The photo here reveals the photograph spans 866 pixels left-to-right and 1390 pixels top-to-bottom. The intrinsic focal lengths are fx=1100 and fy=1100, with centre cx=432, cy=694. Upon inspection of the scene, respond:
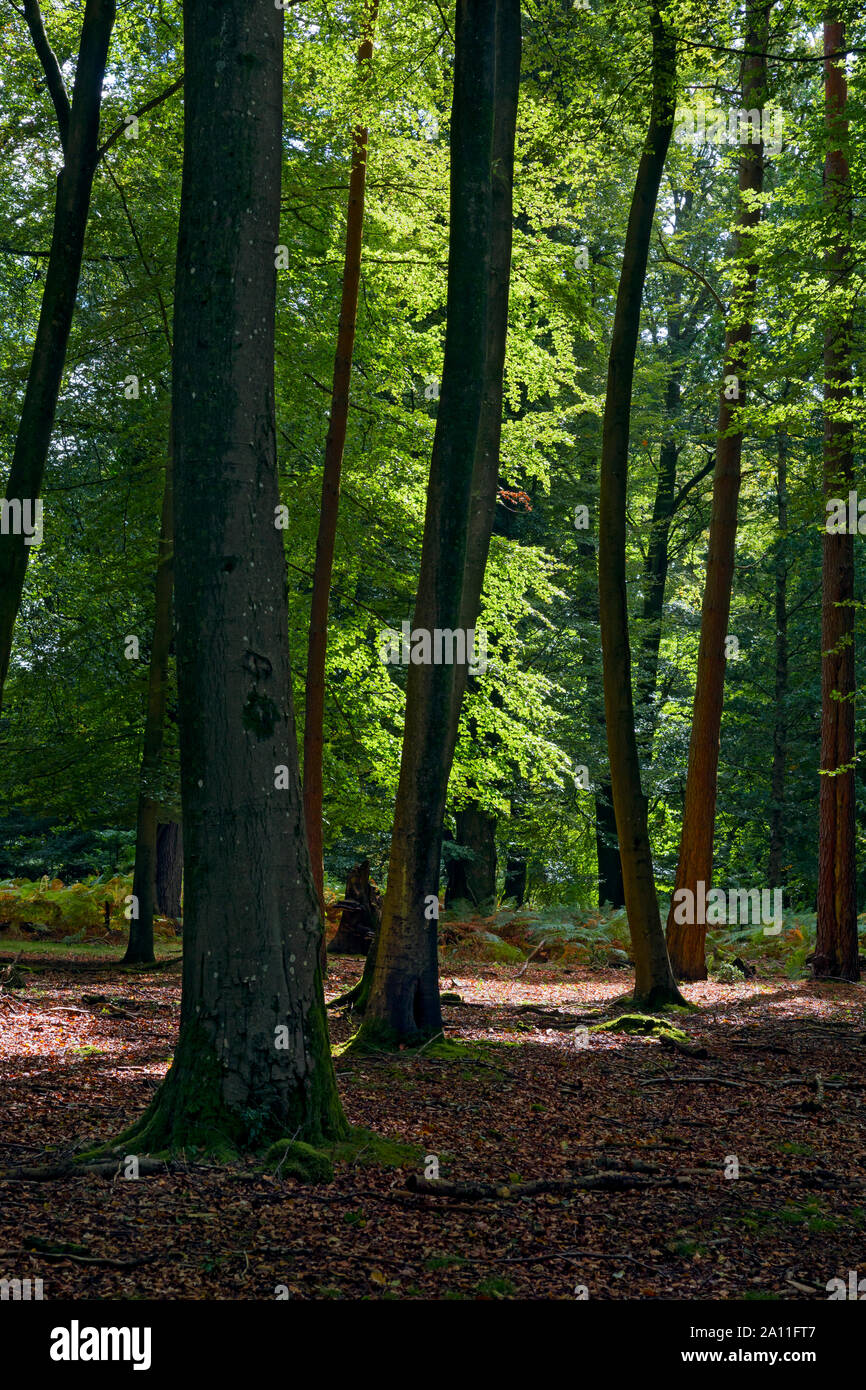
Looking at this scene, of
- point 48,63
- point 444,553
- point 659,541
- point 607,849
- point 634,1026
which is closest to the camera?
point 444,553

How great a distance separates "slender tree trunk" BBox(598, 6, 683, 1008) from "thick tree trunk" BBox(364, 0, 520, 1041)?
275 cm

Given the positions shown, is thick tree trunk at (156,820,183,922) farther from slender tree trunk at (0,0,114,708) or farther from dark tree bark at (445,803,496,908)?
slender tree trunk at (0,0,114,708)

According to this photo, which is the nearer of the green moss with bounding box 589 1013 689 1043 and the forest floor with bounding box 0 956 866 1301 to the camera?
the forest floor with bounding box 0 956 866 1301

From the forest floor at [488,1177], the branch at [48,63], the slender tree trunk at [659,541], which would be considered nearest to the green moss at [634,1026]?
the forest floor at [488,1177]

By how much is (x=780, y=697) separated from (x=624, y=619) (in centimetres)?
979

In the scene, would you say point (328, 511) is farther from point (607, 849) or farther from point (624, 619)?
point (607, 849)

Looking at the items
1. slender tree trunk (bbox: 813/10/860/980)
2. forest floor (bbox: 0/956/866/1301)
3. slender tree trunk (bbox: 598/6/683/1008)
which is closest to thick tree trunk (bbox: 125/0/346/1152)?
forest floor (bbox: 0/956/866/1301)

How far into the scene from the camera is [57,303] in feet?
25.7

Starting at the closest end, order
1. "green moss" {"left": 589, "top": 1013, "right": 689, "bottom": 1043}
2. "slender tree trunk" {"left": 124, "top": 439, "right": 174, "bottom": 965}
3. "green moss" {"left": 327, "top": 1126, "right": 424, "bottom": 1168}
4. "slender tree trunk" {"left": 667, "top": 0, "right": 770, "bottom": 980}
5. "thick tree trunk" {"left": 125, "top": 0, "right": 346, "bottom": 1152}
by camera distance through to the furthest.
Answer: "thick tree trunk" {"left": 125, "top": 0, "right": 346, "bottom": 1152}
"green moss" {"left": 327, "top": 1126, "right": 424, "bottom": 1168}
"green moss" {"left": 589, "top": 1013, "right": 689, "bottom": 1043}
"slender tree trunk" {"left": 124, "top": 439, "right": 174, "bottom": 965}
"slender tree trunk" {"left": 667, "top": 0, "right": 770, "bottom": 980}

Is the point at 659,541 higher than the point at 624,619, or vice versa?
the point at 659,541

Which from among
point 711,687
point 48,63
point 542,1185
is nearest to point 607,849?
point 711,687

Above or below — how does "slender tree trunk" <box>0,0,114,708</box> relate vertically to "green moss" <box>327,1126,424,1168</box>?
above

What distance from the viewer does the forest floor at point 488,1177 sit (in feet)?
11.8

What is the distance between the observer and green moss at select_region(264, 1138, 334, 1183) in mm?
4414
